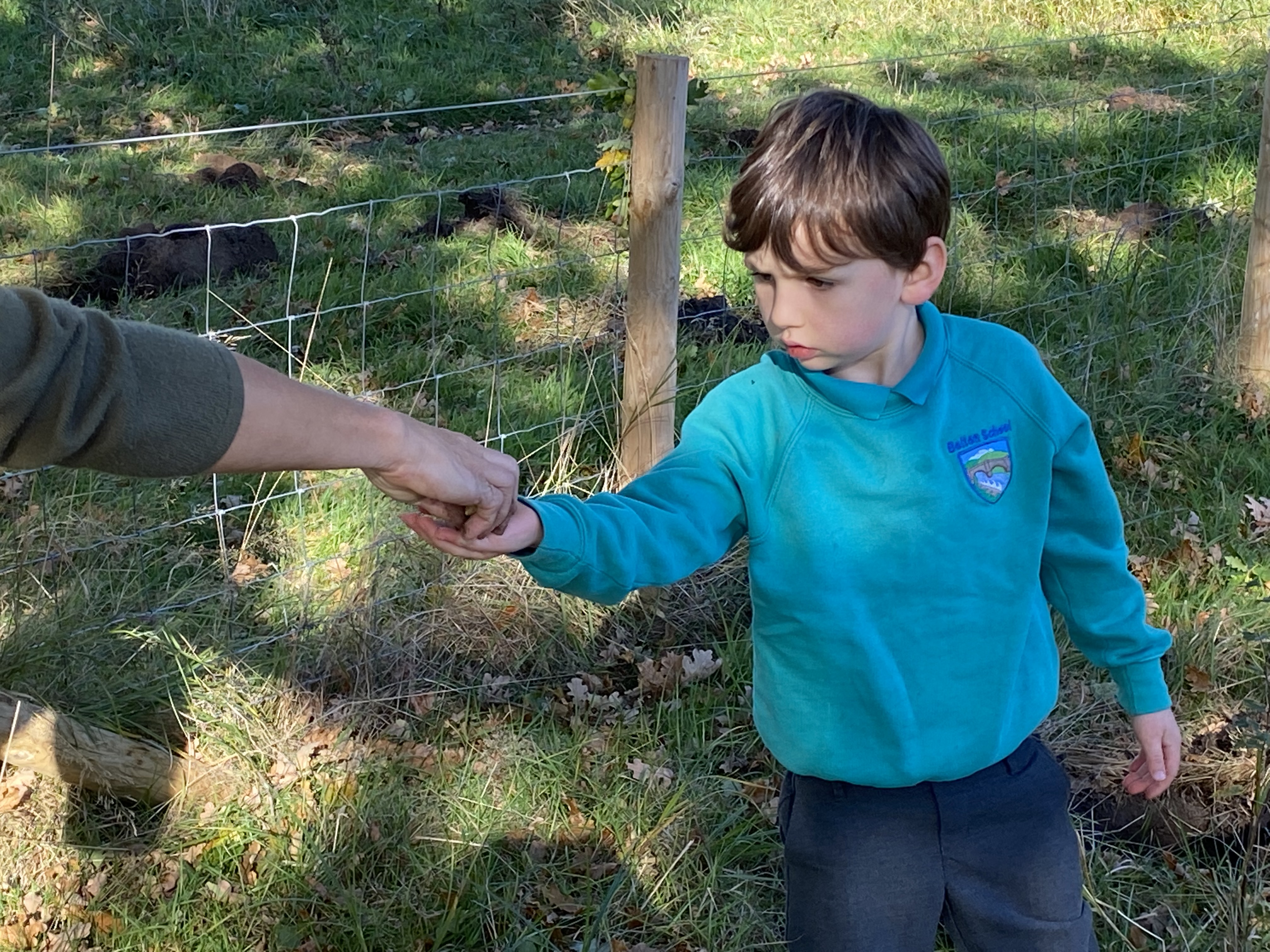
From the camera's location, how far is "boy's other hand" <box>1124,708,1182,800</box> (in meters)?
2.13

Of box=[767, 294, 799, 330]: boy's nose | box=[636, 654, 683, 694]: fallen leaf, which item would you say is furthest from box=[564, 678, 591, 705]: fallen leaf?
box=[767, 294, 799, 330]: boy's nose

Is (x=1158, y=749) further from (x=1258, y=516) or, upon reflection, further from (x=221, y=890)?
(x=1258, y=516)

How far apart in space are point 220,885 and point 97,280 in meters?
3.52

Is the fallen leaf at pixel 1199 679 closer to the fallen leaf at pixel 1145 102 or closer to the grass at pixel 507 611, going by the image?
the grass at pixel 507 611

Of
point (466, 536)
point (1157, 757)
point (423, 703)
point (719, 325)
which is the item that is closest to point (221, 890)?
point (423, 703)

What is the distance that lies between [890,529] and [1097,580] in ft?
1.41

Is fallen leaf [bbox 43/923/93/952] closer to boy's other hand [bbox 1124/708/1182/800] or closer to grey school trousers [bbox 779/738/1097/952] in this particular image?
grey school trousers [bbox 779/738/1097/952]

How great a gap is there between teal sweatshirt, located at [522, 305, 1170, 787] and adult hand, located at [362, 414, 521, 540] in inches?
3.5

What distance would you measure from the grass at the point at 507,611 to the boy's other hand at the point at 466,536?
3.77 feet

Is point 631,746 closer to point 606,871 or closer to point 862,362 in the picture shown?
point 606,871

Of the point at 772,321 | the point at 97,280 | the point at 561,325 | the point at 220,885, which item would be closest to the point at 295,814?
the point at 220,885

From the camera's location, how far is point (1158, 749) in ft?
7.00

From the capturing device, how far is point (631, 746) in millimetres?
3102

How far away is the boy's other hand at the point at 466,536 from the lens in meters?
1.68
